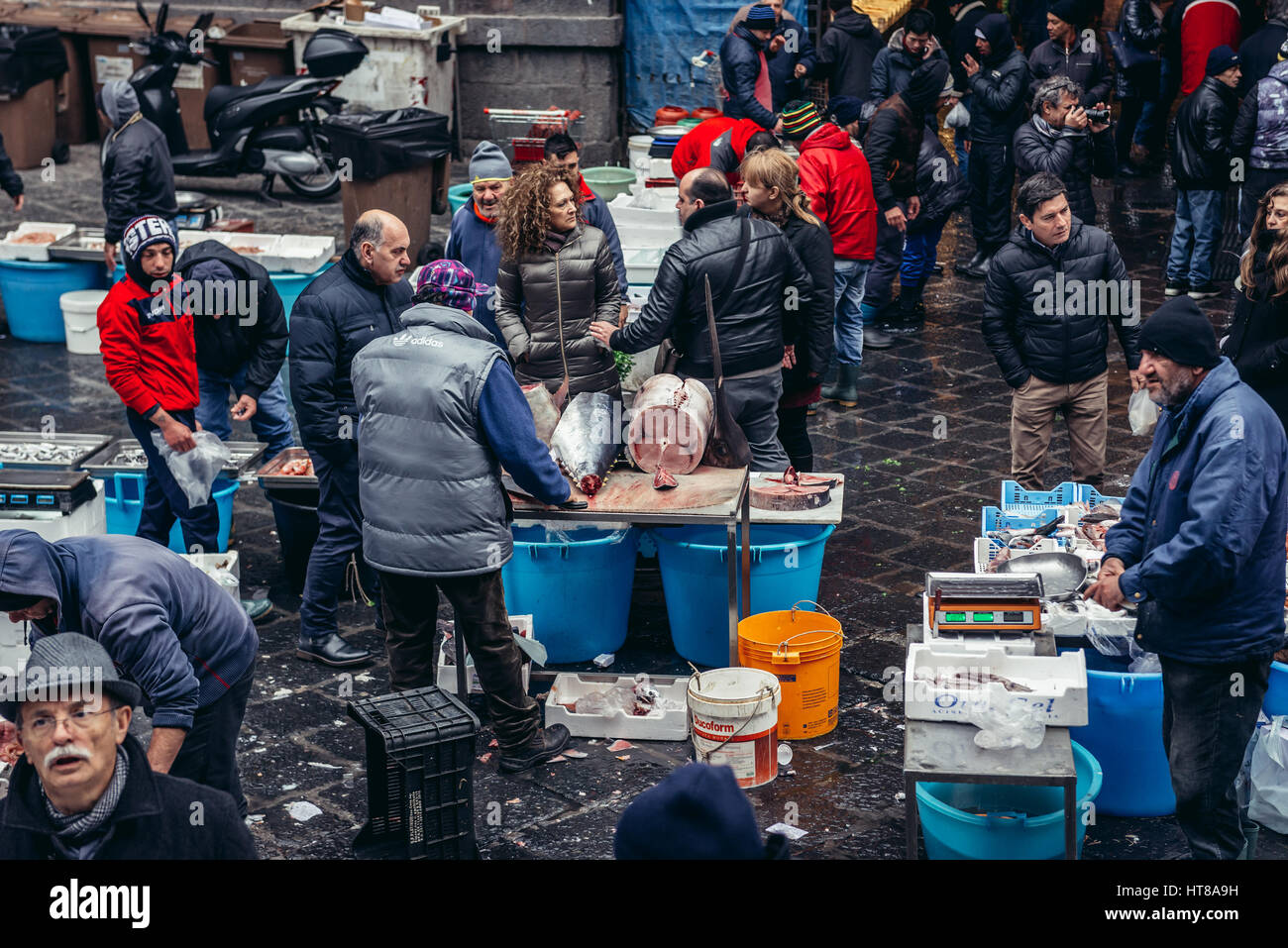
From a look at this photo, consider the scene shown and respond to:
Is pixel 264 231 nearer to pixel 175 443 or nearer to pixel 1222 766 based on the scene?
Result: pixel 175 443

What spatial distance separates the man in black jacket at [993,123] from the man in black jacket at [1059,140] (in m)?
1.01

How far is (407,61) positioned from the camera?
14906 mm

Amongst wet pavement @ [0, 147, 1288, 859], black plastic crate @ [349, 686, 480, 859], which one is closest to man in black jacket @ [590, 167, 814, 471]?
wet pavement @ [0, 147, 1288, 859]

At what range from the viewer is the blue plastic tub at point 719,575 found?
22.0ft

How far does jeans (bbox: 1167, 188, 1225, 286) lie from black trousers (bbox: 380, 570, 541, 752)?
8.04 m

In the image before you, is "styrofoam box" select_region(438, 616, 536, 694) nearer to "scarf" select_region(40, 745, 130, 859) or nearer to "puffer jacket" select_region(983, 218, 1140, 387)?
"puffer jacket" select_region(983, 218, 1140, 387)

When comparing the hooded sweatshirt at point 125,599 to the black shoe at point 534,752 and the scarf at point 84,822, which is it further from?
the black shoe at point 534,752

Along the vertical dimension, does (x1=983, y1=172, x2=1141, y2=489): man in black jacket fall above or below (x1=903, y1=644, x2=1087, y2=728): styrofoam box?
above

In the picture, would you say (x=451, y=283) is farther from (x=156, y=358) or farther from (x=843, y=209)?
(x=843, y=209)

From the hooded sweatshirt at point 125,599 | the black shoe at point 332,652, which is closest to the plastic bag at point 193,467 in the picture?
the black shoe at point 332,652

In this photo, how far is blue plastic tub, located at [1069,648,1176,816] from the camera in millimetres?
5410

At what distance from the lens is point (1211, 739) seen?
15.9 feet
